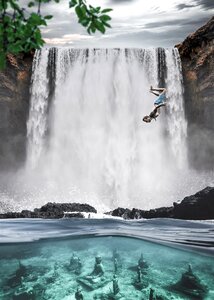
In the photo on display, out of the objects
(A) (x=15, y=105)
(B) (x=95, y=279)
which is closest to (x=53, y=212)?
(B) (x=95, y=279)

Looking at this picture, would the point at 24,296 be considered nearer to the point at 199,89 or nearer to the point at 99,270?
the point at 99,270

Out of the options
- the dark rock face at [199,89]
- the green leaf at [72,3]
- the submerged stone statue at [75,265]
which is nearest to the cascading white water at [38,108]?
the dark rock face at [199,89]

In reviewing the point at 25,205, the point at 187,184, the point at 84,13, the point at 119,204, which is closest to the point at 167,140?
the point at 187,184

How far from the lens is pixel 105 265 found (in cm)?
1650

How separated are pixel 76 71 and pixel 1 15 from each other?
39.2 meters

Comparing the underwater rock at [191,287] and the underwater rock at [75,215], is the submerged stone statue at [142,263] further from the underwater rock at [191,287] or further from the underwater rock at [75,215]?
the underwater rock at [75,215]

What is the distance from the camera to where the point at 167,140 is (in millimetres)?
43500

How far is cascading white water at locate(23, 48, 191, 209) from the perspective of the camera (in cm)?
4231

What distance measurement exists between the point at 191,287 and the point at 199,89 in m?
28.3

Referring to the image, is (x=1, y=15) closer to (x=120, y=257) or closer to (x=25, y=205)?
(x=120, y=257)

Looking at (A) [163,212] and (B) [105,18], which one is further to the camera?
(A) [163,212]

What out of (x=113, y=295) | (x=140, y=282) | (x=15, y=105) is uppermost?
(x=15, y=105)

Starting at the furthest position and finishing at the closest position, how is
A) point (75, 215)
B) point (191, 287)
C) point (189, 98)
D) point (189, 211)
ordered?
point (189, 98), point (189, 211), point (75, 215), point (191, 287)

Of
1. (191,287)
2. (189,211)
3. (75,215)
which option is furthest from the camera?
(189,211)
